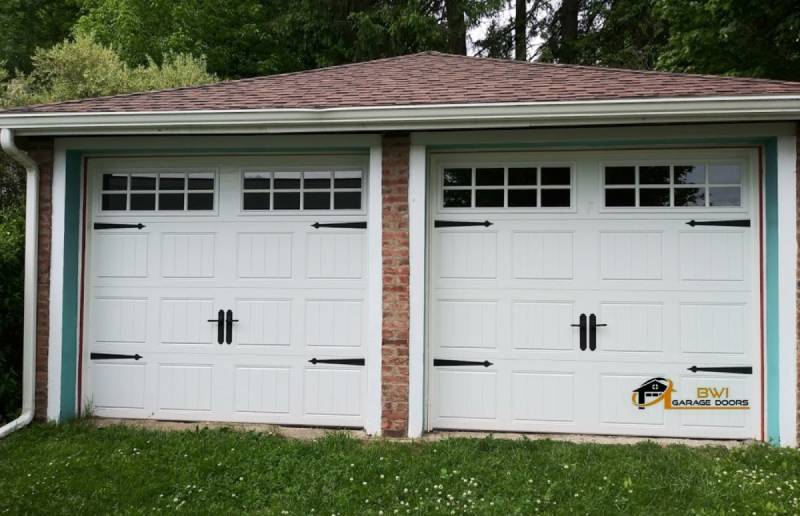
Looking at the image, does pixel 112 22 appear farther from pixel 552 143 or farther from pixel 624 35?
pixel 552 143

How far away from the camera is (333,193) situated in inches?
213

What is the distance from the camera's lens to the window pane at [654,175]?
5.07 m

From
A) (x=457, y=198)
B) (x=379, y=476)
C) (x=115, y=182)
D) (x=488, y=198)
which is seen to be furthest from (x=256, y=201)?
(x=379, y=476)

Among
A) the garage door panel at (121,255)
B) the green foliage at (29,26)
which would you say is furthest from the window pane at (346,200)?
the green foliage at (29,26)

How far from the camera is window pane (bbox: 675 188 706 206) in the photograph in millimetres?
5020

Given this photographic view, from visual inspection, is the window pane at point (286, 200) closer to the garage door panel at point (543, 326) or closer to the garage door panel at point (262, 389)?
the garage door panel at point (262, 389)

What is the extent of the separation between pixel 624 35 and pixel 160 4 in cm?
1165

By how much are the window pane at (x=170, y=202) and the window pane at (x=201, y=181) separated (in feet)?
0.51

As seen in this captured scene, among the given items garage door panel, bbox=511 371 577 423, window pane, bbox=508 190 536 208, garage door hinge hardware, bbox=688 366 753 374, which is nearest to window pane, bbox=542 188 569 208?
window pane, bbox=508 190 536 208

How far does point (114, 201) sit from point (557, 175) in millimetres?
4061

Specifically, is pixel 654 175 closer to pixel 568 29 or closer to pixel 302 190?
pixel 302 190

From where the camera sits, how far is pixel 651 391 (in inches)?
197

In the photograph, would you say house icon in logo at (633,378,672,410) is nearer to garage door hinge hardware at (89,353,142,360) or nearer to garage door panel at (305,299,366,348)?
garage door panel at (305,299,366,348)

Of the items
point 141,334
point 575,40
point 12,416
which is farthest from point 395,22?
point 12,416
